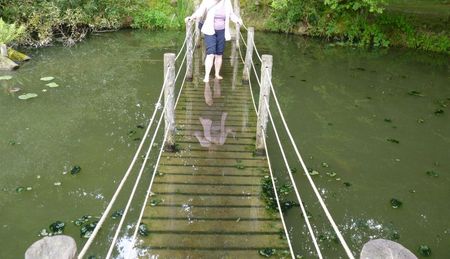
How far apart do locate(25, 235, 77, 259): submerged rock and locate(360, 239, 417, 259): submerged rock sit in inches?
57.5

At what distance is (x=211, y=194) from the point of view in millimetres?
4910

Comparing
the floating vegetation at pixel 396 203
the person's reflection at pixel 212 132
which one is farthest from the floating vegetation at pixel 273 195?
the floating vegetation at pixel 396 203

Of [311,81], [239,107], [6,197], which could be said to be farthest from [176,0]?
[6,197]

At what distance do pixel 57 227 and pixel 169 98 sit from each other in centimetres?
229

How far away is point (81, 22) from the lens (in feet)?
44.5

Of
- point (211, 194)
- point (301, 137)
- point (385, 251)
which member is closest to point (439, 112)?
point (301, 137)

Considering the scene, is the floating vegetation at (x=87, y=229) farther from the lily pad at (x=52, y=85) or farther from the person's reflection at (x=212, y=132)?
the lily pad at (x=52, y=85)

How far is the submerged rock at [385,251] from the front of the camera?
76.4 inches

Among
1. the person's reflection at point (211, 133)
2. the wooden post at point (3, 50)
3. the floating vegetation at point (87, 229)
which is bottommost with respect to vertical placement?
the floating vegetation at point (87, 229)

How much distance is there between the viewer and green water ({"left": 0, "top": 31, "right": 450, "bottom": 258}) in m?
5.21

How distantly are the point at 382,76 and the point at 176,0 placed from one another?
29.2 ft

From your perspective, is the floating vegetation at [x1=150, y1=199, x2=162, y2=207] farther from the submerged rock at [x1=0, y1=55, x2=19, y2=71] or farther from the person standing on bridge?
the submerged rock at [x1=0, y1=55, x2=19, y2=71]

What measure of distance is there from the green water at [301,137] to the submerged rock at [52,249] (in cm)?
294

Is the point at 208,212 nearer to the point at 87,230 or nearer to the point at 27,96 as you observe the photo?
the point at 87,230
